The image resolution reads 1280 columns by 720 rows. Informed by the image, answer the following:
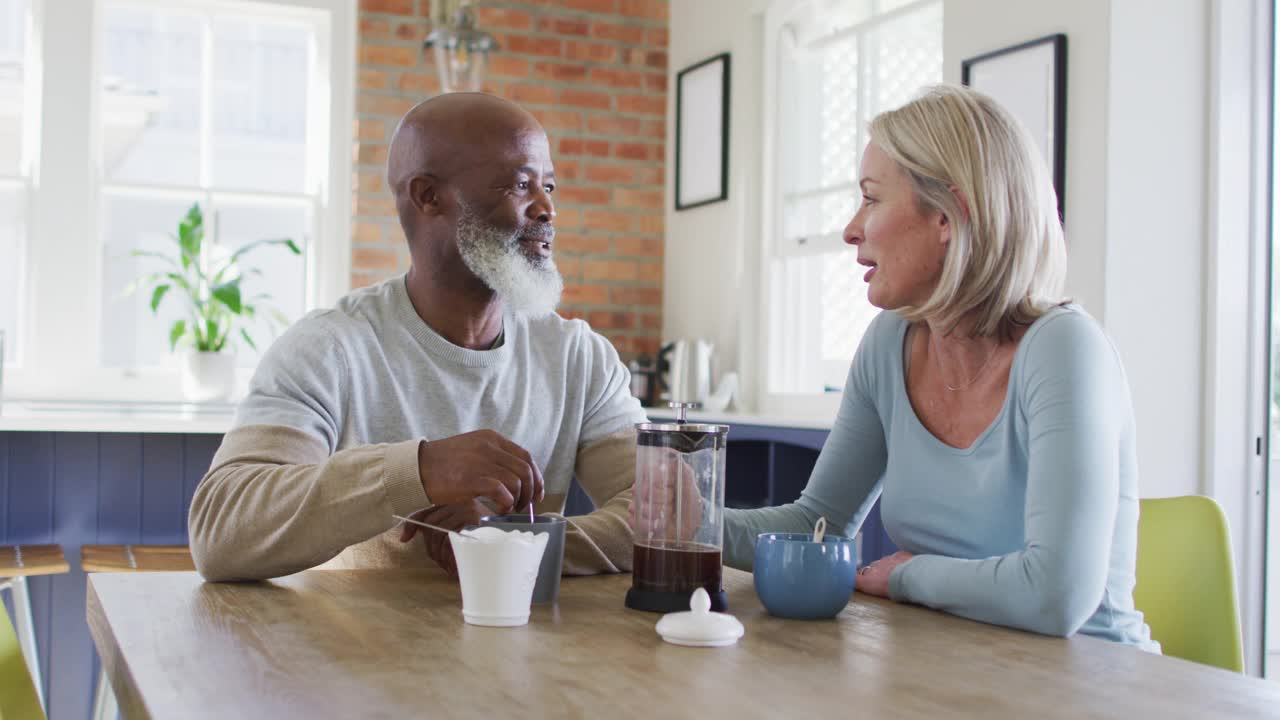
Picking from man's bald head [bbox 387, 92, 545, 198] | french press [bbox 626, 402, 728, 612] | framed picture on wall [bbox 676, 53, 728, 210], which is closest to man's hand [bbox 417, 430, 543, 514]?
french press [bbox 626, 402, 728, 612]

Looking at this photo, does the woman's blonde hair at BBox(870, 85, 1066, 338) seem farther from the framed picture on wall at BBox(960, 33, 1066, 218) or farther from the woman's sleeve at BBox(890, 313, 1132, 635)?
the framed picture on wall at BBox(960, 33, 1066, 218)

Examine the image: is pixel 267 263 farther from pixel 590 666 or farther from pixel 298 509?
pixel 590 666

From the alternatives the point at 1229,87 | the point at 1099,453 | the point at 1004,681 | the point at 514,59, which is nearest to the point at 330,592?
the point at 1004,681

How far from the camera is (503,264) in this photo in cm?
178

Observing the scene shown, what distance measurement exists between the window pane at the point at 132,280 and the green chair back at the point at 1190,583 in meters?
3.92

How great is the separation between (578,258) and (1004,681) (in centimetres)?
416

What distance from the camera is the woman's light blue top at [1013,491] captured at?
125 cm

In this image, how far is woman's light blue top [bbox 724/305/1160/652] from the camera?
125 cm

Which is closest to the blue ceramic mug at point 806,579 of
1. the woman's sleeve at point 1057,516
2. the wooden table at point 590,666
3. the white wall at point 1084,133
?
the wooden table at point 590,666

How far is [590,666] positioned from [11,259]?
13.9 ft

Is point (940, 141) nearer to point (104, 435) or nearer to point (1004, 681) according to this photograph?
point (1004, 681)

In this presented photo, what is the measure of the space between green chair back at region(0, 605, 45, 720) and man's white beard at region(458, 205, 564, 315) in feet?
2.53

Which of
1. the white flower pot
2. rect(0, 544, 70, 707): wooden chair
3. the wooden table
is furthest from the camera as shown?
the white flower pot

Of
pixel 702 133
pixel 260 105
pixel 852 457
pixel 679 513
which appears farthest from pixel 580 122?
pixel 679 513
